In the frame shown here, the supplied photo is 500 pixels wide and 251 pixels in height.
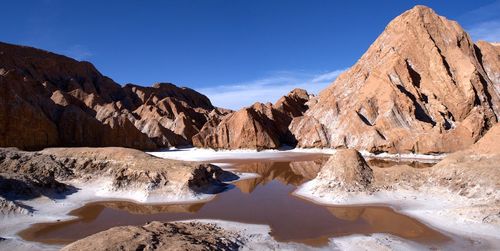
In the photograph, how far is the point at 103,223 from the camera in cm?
2127

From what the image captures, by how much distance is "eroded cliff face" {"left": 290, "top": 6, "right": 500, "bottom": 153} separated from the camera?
57.5 metres

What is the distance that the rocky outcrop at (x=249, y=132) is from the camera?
71.6m

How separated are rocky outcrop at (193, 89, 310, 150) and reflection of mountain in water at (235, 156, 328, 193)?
21740mm

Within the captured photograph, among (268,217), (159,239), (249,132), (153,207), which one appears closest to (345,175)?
(268,217)

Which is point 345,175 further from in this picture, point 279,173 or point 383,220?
point 279,173

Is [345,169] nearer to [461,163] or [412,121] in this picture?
[461,163]

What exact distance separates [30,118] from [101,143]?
13744 mm

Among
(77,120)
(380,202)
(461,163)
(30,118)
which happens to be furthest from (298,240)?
(77,120)

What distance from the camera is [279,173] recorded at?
40.1m

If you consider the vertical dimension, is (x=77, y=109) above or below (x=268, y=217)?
above

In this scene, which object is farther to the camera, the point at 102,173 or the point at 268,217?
the point at 102,173

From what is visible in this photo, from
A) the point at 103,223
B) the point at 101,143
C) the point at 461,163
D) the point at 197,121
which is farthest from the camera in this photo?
the point at 197,121

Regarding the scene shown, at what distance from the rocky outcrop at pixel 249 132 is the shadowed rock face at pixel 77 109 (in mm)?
10332

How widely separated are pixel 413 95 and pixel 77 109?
2301 inches
